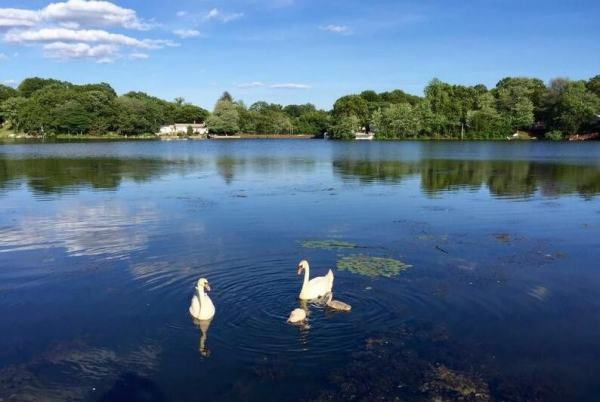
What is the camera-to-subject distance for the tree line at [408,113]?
119 meters

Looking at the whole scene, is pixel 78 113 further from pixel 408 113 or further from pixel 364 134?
pixel 408 113

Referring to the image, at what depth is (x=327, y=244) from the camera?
58.4 ft

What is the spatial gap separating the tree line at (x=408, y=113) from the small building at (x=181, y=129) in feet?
9.89

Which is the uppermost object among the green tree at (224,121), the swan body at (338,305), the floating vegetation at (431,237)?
the green tree at (224,121)

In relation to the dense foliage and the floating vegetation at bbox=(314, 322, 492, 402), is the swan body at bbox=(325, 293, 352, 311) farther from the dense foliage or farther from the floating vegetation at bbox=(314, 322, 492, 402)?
the dense foliage

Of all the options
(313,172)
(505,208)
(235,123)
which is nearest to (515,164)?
(313,172)

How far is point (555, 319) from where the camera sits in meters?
11.6

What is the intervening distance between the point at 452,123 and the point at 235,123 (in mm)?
62891

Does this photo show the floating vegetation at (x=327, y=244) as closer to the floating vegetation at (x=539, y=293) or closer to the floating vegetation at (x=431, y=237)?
the floating vegetation at (x=431, y=237)

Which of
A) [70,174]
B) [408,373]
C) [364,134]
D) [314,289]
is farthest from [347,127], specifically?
[408,373]

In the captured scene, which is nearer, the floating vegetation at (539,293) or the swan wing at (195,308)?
the swan wing at (195,308)

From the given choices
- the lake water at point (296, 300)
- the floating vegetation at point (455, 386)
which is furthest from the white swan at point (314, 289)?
the floating vegetation at point (455, 386)

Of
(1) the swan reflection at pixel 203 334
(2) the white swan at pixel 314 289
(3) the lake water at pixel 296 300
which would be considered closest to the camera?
(3) the lake water at pixel 296 300

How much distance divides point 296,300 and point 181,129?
504ft
